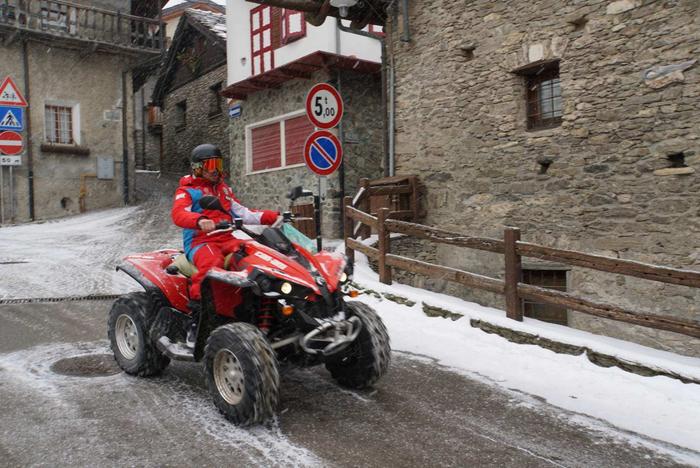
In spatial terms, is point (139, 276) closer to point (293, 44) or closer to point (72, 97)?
point (293, 44)

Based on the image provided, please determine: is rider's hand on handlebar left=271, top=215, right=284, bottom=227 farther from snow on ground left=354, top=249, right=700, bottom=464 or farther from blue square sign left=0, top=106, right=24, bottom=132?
blue square sign left=0, top=106, right=24, bottom=132

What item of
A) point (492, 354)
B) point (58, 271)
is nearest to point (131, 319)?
point (492, 354)

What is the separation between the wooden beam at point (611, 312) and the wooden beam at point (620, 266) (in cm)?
32

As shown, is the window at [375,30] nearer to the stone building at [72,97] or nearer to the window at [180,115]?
the stone building at [72,97]

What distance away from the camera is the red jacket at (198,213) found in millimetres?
4160

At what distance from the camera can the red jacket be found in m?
4.16

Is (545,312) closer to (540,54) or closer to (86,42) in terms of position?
(540,54)

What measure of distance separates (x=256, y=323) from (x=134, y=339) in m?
1.28

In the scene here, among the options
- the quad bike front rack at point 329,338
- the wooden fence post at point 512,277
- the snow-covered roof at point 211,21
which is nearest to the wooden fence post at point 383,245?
the wooden fence post at point 512,277

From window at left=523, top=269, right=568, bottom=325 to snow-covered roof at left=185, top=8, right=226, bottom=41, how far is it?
617 inches

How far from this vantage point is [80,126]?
60.1 ft

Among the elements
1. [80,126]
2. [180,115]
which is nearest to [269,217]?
[80,126]

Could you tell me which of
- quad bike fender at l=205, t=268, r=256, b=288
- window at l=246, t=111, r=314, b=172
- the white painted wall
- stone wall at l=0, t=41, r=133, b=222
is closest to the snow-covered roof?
stone wall at l=0, t=41, r=133, b=222

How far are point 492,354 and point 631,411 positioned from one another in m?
1.44
